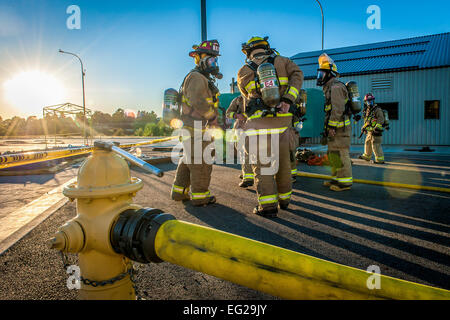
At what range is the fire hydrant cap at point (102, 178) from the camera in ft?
4.03

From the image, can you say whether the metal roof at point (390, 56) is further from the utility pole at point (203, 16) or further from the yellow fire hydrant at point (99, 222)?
the yellow fire hydrant at point (99, 222)

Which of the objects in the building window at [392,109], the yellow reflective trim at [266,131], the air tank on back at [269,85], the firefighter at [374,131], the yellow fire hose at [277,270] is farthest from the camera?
the building window at [392,109]

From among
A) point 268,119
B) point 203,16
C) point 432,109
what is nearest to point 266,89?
point 268,119

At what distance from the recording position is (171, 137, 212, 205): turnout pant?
408 centimetres

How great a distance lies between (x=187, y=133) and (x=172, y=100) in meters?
0.58

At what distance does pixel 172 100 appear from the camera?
14.4ft

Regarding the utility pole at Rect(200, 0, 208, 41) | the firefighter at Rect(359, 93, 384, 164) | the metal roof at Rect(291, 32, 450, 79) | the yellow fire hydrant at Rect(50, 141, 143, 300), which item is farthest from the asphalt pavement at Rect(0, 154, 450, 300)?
the metal roof at Rect(291, 32, 450, 79)

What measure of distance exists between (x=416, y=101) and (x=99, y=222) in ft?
64.1

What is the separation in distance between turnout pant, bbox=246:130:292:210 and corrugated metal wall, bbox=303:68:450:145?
51.8 feet

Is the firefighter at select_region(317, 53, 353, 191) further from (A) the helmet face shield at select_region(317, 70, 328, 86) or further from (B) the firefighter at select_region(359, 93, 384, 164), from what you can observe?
(B) the firefighter at select_region(359, 93, 384, 164)

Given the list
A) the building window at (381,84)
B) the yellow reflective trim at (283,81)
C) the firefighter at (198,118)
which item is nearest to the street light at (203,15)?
the firefighter at (198,118)

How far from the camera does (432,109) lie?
16359 mm

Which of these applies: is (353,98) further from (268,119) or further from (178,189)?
(178,189)

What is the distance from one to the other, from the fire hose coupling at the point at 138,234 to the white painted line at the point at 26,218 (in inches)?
77.4
